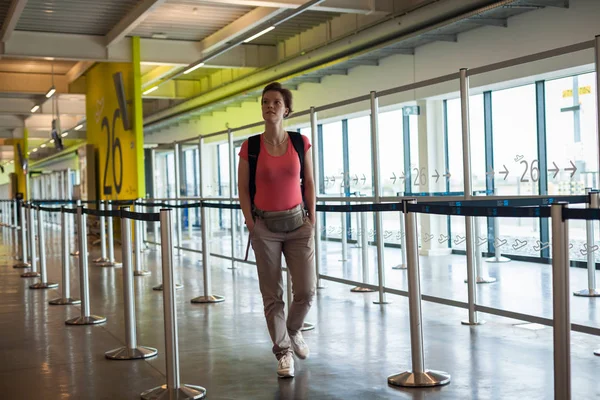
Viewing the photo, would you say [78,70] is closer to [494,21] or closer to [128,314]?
[494,21]

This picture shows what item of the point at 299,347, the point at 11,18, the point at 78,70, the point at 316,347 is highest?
the point at 78,70

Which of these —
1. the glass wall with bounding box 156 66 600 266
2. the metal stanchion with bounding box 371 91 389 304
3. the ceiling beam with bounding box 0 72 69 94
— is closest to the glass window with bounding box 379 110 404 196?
the glass wall with bounding box 156 66 600 266

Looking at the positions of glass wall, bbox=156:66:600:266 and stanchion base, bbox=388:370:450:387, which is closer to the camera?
stanchion base, bbox=388:370:450:387

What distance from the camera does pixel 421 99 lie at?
422 inches

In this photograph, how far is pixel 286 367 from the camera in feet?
13.6

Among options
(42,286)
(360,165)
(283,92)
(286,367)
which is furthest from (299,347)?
(42,286)

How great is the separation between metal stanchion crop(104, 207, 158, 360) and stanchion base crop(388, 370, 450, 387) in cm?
183

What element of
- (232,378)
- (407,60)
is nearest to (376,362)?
(232,378)

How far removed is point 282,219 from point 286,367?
0.88 meters

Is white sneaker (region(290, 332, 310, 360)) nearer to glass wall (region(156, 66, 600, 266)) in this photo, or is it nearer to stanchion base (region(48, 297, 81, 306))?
glass wall (region(156, 66, 600, 266))

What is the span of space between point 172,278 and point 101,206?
9.47 metres

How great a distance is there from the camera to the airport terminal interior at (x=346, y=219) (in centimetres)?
409

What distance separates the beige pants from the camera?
4105 millimetres

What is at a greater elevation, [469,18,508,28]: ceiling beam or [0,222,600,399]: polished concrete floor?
[469,18,508,28]: ceiling beam
